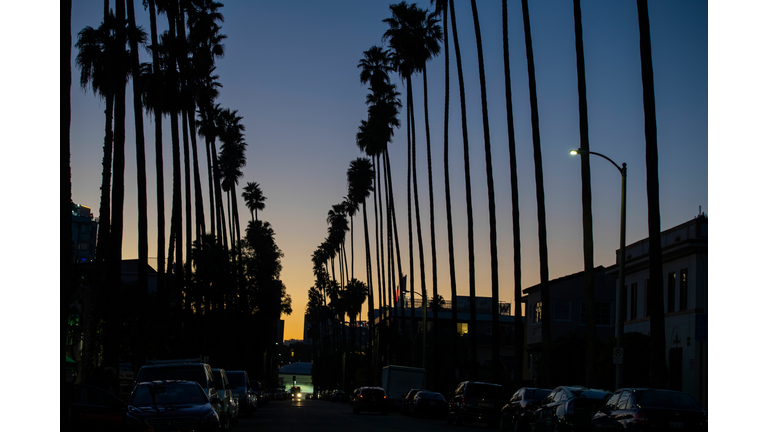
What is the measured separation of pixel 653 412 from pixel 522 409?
8.87 metres

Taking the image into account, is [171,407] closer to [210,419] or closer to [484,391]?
[210,419]

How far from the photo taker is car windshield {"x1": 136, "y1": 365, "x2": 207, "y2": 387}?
19.9 m

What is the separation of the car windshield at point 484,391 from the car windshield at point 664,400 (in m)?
15.0

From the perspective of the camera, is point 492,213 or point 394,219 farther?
point 394,219

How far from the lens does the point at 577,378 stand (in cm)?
4612

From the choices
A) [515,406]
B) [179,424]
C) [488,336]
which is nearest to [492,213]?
[515,406]

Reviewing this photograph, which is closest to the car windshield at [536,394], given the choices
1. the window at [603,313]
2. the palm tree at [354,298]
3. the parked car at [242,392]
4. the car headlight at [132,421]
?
the car headlight at [132,421]

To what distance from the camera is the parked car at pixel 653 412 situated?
1568 centimetres

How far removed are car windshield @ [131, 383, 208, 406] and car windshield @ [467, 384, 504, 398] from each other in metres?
15.1

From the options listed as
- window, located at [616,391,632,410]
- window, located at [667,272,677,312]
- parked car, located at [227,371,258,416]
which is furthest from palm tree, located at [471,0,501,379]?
window, located at [616,391,632,410]

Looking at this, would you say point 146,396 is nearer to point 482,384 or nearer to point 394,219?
point 482,384

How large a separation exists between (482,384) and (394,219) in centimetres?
3896

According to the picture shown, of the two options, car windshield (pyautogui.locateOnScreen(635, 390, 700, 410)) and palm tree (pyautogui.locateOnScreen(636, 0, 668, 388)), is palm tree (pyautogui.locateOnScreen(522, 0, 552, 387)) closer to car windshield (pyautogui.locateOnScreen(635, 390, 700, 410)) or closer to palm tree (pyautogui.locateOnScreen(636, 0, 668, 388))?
palm tree (pyautogui.locateOnScreen(636, 0, 668, 388))

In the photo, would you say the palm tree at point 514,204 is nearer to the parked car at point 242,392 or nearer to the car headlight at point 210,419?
the parked car at point 242,392
